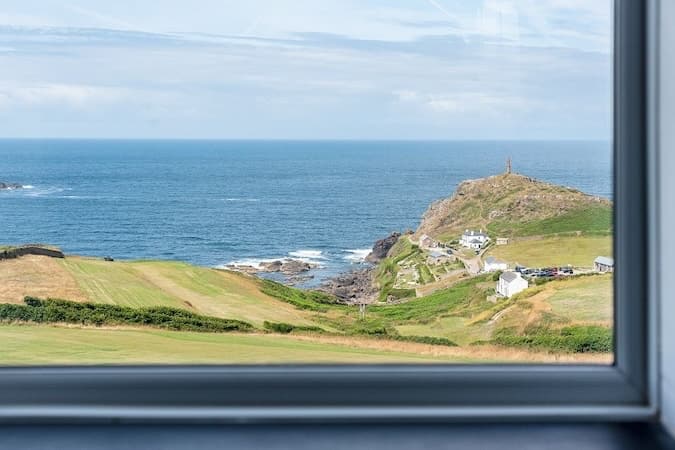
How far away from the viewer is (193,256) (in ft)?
4.52

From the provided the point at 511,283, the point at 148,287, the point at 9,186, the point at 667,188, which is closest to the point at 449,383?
the point at 511,283

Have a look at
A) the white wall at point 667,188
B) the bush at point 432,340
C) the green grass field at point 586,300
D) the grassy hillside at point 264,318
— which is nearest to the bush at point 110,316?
the grassy hillside at point 264,318

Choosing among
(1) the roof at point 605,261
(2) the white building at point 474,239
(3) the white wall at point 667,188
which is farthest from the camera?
(2) the white building at point 474,239

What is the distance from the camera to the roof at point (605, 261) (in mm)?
1254

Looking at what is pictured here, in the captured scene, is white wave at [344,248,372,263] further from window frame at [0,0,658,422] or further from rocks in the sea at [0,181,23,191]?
rocks in the sea at [0,181,23,191]

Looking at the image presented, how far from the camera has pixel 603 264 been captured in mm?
1274

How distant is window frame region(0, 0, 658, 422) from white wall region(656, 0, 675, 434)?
36mm

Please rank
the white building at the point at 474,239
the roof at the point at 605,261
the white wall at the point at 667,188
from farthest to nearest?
the white building at the point at 474,239 → the roof at the point at 605,261 → the white wall at the point at 667,188

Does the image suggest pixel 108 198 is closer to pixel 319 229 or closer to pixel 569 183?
pixel 319 229

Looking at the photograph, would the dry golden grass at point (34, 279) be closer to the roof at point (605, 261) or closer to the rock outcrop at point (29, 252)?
the rock outcrop at point (29, 252)

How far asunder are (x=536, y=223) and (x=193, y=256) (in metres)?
A: 0.66

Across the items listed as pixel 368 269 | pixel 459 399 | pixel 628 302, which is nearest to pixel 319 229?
pixel 368 269

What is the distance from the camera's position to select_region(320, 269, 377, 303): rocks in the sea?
1380 mm

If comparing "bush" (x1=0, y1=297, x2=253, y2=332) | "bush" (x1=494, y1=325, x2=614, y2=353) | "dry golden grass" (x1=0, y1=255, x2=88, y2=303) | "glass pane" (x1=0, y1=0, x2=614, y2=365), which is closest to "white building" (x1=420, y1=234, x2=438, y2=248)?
"glass pane" (x1=0, y1=0, x2=614, y2=365)
